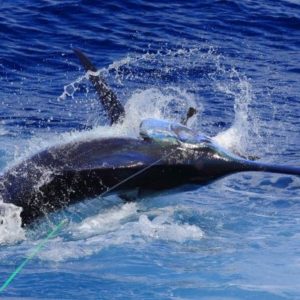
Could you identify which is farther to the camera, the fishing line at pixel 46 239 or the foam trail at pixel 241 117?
the foam trail at pixel 241 117

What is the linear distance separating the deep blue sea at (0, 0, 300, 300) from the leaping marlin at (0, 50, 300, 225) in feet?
0.76

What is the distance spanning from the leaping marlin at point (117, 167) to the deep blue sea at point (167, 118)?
0.76 feet

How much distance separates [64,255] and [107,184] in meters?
0.73

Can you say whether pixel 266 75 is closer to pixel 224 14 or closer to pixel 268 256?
pixel 224 14

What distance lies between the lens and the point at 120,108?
8141 millimetres

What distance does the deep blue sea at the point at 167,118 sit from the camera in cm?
588

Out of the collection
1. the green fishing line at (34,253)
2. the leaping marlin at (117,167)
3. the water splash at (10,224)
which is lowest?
the green fishing line at (34,253)

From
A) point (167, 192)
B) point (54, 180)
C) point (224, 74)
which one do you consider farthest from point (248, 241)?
point (224, 74)

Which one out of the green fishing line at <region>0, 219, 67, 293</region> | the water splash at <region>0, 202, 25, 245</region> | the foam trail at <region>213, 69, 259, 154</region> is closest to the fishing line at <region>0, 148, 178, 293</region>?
the green fishing line at <region>0, 219, 67, 293</region>

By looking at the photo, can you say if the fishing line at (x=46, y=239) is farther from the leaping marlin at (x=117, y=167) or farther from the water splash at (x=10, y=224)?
the water splash at (x=10, y=224)

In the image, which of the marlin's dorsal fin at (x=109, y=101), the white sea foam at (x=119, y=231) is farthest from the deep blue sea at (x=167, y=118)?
the marlin's dorsal fin at (x=109, y=101)

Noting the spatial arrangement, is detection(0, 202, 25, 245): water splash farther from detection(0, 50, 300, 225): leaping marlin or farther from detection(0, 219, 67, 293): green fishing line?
detection(0, 219, 67, 293): green fishing line

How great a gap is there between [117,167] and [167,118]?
3954mm

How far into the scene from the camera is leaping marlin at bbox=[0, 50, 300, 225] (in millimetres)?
6215
